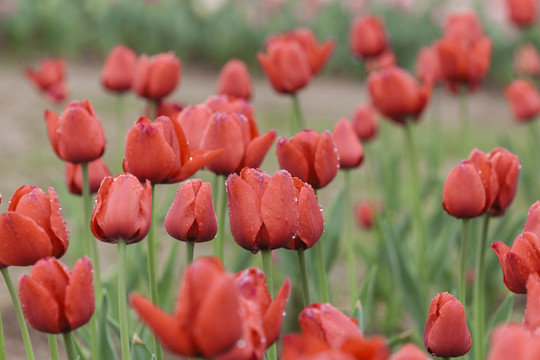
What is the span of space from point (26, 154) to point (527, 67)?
2527mm

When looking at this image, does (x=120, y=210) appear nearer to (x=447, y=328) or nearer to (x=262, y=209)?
(x=262, y=209)

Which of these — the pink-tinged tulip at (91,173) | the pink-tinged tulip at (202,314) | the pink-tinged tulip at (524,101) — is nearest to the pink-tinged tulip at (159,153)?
the pink-tinged tulip at (91,173)

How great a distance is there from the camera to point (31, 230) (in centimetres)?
93

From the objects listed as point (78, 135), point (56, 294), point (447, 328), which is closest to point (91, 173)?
point (78, 135)

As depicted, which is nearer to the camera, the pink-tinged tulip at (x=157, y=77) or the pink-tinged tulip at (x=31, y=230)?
the pink-tinged tulip at (x=31, y=230)

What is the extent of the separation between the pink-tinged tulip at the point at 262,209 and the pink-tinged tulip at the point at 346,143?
0.59 metres

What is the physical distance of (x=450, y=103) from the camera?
22.5 ft

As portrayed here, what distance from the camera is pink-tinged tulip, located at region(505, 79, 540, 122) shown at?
2.49 m

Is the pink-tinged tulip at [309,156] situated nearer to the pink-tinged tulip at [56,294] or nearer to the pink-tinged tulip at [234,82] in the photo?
the pink-tinged tulip at [56,294]

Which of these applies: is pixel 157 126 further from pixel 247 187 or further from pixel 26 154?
pixel 26 154

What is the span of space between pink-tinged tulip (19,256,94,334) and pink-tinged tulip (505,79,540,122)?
195cm

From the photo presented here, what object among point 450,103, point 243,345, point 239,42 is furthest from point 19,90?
point 243,345

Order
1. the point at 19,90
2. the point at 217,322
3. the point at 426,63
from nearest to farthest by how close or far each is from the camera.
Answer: the point at 217,322
the point at 426,63
the point at 19,90

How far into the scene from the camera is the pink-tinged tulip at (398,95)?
1742 mm
